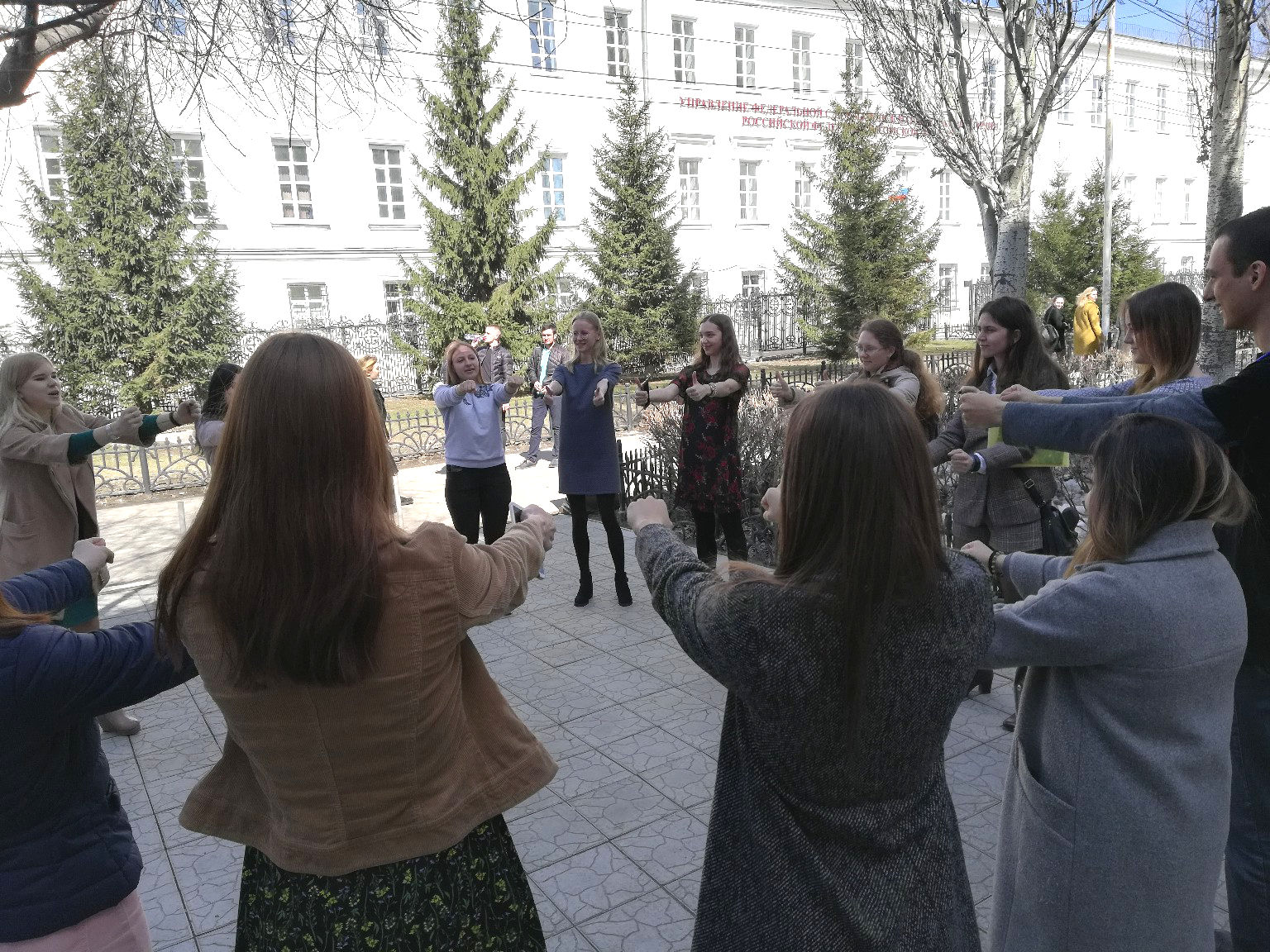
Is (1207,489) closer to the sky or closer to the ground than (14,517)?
closer to the sky

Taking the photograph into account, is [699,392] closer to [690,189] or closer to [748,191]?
[690,189]

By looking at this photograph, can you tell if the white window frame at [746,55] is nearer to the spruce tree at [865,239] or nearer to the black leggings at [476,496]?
the spruce tree at [865,239]

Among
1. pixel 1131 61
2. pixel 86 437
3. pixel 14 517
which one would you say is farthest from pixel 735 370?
pixel 1131 61

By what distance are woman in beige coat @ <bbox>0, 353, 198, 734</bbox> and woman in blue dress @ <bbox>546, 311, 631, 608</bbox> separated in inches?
103

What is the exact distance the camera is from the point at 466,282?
972 inches

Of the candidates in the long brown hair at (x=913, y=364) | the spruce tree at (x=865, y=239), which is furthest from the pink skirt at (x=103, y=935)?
the spruce tree at (x=865, y=239)

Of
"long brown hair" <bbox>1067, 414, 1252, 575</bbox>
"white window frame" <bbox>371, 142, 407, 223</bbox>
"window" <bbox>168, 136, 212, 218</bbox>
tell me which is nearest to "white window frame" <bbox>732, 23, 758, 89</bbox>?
"white window frame" <bbox>371, 142, 407, 223</bbox>

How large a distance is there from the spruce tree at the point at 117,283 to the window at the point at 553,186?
11684 mm

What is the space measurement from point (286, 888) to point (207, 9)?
5259mm

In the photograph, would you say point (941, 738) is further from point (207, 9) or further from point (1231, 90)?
point (1231, 90)

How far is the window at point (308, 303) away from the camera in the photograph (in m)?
26.2

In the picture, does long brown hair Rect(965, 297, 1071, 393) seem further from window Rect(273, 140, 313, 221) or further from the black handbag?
window Rect(273, 140, 313, 221)

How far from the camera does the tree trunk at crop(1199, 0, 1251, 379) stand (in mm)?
7691

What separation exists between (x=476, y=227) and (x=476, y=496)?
64.5 feet
